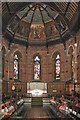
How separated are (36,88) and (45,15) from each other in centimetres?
1001

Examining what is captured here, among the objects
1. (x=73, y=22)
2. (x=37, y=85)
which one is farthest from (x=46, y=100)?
(x=73, y=22)

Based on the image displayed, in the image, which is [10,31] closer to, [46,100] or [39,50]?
[39,50]

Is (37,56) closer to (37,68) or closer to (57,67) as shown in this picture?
(37,68)

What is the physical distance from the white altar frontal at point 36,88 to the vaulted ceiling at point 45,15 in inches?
240

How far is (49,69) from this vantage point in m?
40.3

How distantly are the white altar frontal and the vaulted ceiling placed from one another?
6.09 metres

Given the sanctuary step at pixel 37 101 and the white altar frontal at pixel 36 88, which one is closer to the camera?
the sanctuary step at pixel 37 101

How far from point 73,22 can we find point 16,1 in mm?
6500

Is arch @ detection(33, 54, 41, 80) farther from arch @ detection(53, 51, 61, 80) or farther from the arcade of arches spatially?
arch @ detection(53, 51, 61, 80)

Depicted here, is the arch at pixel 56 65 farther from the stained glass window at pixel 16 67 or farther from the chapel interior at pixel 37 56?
the stained glass window at pixel 16 67

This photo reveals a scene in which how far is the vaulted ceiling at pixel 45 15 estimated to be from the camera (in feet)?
99.5

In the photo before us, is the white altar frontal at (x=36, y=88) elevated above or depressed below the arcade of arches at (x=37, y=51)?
below

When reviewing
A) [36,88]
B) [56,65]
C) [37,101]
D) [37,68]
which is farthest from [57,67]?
[37,101]

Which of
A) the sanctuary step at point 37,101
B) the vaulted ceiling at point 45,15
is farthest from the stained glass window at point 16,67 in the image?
the sanctuary step at point 37,101
